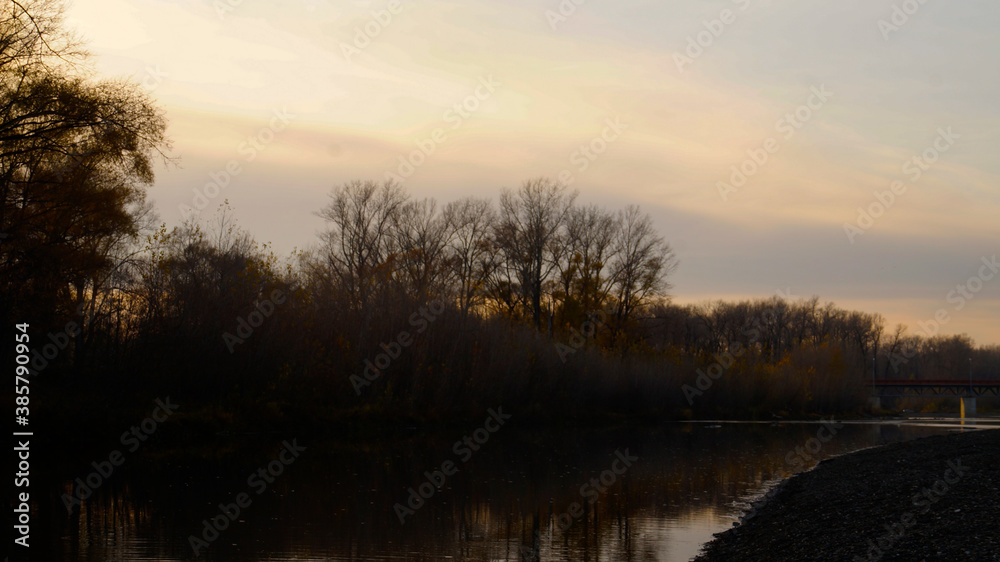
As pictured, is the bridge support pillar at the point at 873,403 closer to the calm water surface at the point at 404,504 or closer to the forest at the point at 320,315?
the forest at the point at 320,315

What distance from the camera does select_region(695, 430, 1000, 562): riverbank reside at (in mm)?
11555

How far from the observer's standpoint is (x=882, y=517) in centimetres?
1434

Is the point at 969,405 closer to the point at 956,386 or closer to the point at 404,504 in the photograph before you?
the point at 956,386

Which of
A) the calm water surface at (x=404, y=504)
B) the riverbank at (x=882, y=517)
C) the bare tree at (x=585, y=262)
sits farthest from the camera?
the bare tree at (x=585, y=262)

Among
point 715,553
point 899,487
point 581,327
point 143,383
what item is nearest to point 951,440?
point 899,487

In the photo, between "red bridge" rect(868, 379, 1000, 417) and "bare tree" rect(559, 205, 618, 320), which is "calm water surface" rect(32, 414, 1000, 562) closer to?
"bare tree" rect(559, 205, 618, 320)

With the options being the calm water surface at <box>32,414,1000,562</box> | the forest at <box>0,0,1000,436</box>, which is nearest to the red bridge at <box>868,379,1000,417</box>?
the forest at <box>0,0,1000,436</box>

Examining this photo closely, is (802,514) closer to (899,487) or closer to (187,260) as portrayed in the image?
(899,487)

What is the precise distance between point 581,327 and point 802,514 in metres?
51.7

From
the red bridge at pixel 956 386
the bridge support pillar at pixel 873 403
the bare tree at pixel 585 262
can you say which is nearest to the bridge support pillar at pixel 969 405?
the red bridge at pixel 956 386

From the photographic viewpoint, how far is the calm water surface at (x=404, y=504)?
14.3 metres

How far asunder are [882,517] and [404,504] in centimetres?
962

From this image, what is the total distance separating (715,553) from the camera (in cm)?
1405

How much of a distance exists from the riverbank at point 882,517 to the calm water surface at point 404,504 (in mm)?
1104
